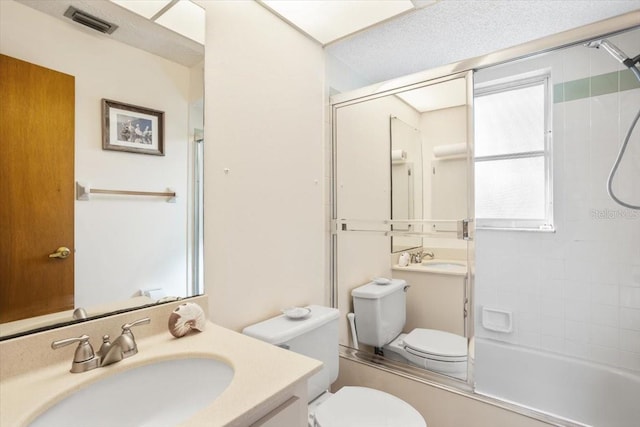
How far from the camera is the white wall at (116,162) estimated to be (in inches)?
33.2

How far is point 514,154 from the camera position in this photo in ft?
7.11

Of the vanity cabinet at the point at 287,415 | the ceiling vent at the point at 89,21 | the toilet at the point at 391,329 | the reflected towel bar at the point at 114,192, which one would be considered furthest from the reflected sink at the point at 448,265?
the ceiling vent at the point at 89,21

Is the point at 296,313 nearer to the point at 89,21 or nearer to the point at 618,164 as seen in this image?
the point at 89,21

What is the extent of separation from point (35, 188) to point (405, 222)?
154 cm

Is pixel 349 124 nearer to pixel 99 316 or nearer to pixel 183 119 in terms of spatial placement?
pixel 183 119

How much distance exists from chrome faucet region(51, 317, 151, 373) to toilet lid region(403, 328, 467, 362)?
53.9 inches

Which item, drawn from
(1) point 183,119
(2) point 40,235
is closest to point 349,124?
(1) point 183,119

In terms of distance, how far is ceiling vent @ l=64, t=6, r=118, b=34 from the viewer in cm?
87

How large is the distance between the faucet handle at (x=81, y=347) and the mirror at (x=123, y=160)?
77 millimetres

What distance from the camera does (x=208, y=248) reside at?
47.4 inches

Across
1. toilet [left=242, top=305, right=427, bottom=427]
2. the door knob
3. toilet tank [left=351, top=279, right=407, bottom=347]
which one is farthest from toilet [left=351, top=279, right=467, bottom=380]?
the door knob

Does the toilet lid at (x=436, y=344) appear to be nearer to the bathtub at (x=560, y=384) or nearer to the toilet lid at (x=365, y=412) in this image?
the bathtub at (x=560, y=384)

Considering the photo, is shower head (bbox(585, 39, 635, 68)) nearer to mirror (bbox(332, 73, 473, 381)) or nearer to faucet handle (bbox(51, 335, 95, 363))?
mirror (bbox(332, 73, 473, 381))

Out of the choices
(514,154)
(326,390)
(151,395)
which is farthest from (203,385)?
(514,154)
